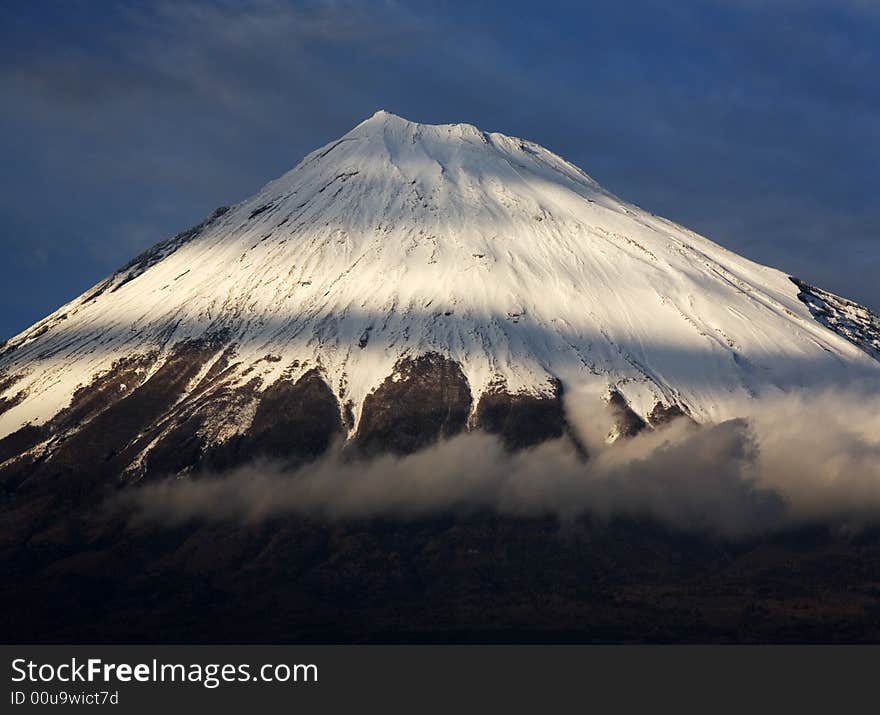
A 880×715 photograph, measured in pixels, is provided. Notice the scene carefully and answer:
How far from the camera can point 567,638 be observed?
19550 centimetres

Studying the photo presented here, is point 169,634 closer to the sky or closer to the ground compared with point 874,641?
closer to the sky

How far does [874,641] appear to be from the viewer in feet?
634
